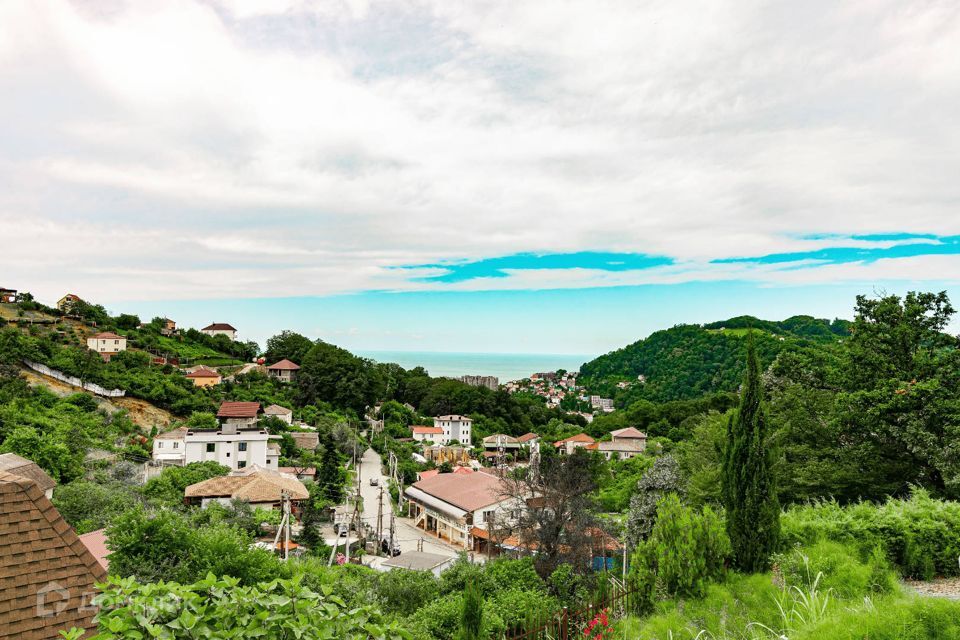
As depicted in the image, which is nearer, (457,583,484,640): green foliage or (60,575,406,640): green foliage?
(60,575,406,640): green foliage

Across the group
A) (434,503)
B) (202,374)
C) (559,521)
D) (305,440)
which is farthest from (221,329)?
(559,521)

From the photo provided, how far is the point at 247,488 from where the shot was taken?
66.3ft

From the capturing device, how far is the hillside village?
6.15 metres

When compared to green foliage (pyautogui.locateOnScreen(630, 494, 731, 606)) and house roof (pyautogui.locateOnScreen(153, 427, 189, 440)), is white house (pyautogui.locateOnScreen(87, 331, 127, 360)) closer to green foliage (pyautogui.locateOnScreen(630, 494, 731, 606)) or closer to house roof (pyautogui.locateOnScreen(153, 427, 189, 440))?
house roof (pyautogui.locateOnScreen(153, 427, 189, 440))

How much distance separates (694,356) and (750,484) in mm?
60973

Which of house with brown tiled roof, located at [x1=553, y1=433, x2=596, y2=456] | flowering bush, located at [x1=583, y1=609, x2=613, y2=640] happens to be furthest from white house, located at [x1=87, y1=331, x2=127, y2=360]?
flowering bush, located at [x1=583, y1=609, x2=613, y2=640]

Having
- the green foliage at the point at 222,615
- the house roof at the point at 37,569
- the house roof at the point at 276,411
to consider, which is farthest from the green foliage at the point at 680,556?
the house roof at the point at 276,411

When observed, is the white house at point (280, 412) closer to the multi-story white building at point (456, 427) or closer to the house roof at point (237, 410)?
the house roof at point (237, 410)

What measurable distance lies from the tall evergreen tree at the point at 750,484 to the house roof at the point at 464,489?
13987 mm

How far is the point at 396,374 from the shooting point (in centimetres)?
6531

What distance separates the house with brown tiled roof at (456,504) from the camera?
2216 cm

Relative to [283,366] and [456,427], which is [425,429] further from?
[283,366]

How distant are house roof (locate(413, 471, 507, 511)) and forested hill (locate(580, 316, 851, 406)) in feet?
96.1

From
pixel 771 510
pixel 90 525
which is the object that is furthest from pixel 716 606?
pixel 90 525
